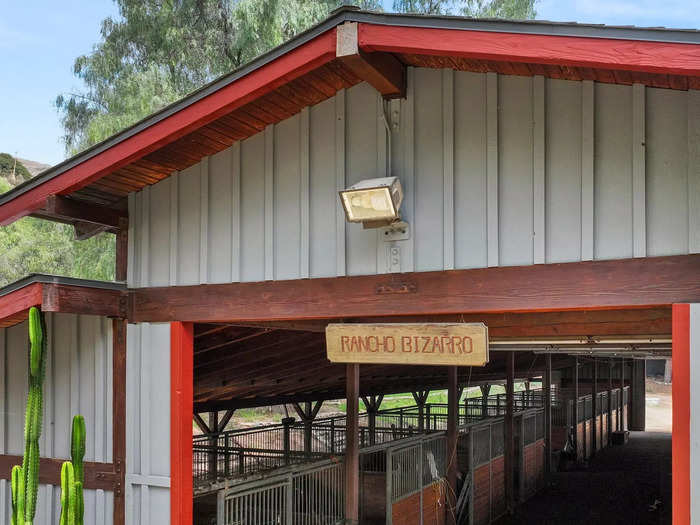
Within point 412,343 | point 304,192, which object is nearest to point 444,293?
point 412,343

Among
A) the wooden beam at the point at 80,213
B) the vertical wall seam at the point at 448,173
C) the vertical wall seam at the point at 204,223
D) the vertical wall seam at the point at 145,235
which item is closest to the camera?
the vertical wall seam at the point at 448,173

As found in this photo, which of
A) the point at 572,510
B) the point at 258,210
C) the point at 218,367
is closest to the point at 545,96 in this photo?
the point at 258,210

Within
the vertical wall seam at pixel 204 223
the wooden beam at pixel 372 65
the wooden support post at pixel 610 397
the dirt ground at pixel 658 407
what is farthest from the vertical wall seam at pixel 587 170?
the dirt ground at pixel 658 407

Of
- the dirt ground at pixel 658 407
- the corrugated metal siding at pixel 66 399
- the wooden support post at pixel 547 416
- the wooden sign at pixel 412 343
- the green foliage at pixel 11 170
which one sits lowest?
the dirt ground at pixel 658 407

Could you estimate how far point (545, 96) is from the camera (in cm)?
454

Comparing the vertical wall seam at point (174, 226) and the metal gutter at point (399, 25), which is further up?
the metal gutter at point (399, 25)

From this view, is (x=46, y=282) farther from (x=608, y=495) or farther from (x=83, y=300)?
(x=608, y=495)

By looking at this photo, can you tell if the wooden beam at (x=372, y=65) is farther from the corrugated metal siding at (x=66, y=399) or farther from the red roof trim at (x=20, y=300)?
the corrugated metal siding at (x=66, y=399)

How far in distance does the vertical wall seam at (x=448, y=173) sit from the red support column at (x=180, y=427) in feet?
7.62

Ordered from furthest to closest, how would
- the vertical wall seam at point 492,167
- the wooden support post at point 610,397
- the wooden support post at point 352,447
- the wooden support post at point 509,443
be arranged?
the wooden support post at point 610,397, the wooden support post at point 509,443, the wooden support post at point 352,447, the vertical wall seam at point 492,167

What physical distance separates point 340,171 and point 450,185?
2.87 ft

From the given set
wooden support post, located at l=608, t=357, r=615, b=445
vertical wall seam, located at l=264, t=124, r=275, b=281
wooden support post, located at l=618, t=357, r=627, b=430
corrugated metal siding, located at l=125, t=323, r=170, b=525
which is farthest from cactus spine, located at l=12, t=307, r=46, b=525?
wooden support post, located at l=618, t=357, r=627, b=430

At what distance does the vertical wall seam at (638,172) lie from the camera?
13.7 feet

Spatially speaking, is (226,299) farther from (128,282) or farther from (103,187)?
(103,187)
